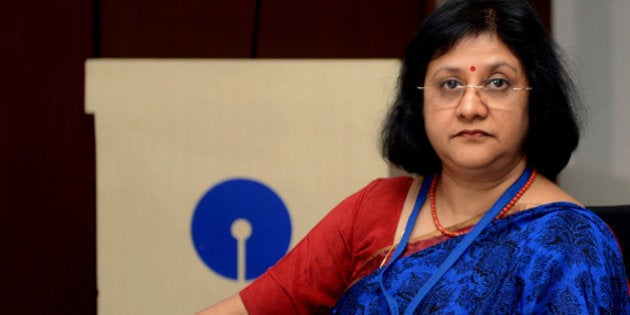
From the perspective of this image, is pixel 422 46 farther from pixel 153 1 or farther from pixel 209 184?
pixel 153 1

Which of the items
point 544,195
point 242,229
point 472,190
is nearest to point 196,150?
point 242,229

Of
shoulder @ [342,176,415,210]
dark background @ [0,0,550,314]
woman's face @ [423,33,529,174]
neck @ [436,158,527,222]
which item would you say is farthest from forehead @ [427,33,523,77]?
dark background @ [0,0,550,314]

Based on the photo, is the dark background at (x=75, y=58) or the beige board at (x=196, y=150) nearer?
the beige board at (x=196, y=150)

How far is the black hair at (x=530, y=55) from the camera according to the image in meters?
1.26

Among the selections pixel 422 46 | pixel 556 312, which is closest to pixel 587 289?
pixel 556 312

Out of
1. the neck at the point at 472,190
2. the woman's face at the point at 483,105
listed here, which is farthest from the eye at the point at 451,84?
the neck at the point at 472,190

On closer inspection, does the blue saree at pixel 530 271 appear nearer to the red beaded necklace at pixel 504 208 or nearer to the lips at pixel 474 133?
the red beaded necklace at pixel 504 208

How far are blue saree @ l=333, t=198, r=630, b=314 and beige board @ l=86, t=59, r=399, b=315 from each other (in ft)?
1.69

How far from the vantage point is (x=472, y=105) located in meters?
1.25

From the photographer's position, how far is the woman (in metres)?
1.19

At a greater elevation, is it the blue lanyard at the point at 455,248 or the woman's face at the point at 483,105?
the woman's face at the point at 483,105

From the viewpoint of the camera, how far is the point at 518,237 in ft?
4.03

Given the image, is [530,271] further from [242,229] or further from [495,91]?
[242,229]

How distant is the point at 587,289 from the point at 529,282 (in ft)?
0.24
